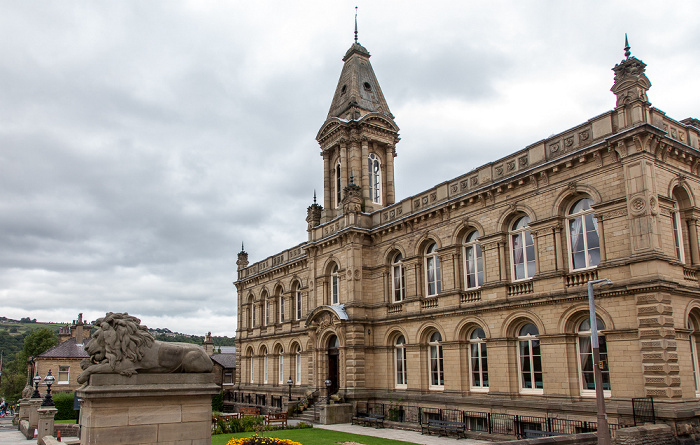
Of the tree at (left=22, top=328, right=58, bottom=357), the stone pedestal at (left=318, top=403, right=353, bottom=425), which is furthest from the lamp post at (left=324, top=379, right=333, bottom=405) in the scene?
the tree at (left=22, top=328, right=58, bottom=357)

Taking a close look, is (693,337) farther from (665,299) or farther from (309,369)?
(309,369)

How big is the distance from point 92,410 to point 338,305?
22.0 metres

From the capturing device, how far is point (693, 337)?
18938 mm

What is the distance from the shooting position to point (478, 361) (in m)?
24.5

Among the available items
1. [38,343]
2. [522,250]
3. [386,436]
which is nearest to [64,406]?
[386,436]

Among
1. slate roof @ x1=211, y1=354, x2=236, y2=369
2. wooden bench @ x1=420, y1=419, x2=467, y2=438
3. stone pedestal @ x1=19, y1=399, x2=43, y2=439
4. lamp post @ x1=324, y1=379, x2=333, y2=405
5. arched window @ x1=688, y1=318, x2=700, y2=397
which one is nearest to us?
arched window @ x1=688, y1=318, x2=700, y2=397

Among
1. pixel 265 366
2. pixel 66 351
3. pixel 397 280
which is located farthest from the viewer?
pixel 66 351

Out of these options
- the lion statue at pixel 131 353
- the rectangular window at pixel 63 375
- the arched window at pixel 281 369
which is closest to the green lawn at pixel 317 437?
the lion statue at pixel 131 353

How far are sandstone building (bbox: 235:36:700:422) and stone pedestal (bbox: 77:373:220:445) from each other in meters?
13.6

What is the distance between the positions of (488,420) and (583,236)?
A: 8.40 meters

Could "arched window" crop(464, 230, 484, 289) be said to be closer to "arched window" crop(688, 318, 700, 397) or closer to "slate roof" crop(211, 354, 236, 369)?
"arched window" crop(688, 318, 700, 397)

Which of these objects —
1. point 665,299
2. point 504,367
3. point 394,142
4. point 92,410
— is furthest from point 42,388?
point 665,299

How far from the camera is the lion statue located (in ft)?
33.9

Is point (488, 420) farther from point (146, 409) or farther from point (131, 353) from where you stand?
point (131, 353)
